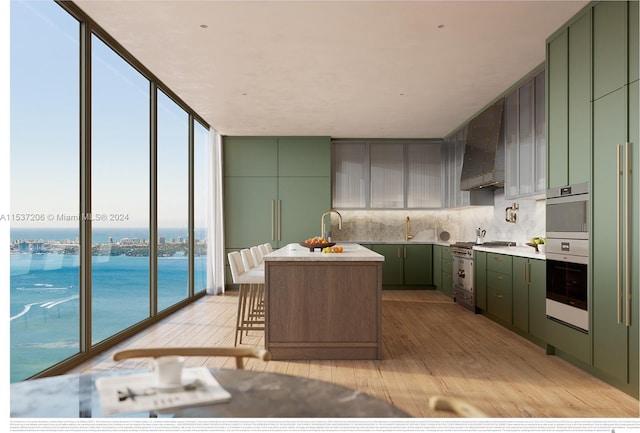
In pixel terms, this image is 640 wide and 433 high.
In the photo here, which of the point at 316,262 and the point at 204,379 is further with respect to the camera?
the point at 316,262

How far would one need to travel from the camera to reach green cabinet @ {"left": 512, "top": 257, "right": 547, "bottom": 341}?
4312mm

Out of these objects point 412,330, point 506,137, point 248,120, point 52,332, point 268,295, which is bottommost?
point 52,332

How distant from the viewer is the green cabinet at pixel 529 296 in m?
4.31

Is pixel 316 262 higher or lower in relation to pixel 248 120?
lower

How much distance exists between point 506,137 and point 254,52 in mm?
3119

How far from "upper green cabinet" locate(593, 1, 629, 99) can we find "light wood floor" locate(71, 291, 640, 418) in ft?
6.94

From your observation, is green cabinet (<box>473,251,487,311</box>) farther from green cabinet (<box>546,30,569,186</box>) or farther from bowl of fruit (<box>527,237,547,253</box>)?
green cabinet (<box>546,30,569,186</box>)

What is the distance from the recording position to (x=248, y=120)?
7207 mm

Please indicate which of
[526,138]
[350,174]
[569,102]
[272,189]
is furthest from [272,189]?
[569,102]

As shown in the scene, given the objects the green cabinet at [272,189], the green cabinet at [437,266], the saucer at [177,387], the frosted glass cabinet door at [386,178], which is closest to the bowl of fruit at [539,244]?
the green cabinet at [437,266]

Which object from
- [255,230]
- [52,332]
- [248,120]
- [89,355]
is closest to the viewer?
[89,355]
